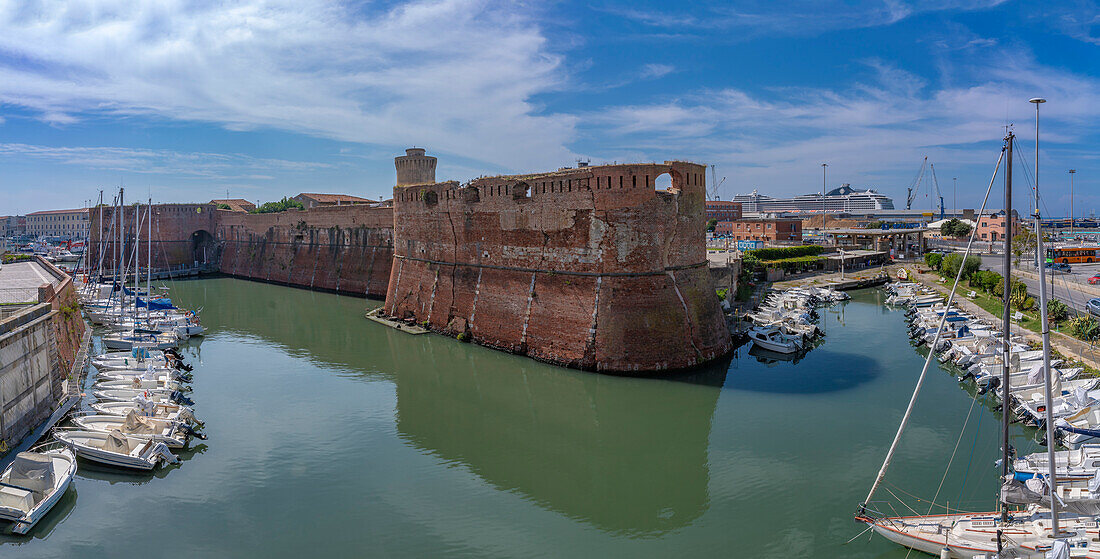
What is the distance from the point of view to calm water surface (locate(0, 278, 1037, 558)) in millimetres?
11625

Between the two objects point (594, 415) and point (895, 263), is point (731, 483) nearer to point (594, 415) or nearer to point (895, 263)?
point (594, 415)

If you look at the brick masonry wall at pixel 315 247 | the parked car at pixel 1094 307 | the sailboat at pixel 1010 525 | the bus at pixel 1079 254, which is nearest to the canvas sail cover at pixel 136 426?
the sailboat at pixel 1010 525

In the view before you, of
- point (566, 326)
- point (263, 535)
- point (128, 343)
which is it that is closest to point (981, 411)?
point (566, 326)

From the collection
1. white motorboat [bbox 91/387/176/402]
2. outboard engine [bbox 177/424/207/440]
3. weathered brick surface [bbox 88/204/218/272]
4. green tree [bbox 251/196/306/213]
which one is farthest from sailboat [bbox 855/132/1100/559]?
green tree [bbox 251/196/306/213]

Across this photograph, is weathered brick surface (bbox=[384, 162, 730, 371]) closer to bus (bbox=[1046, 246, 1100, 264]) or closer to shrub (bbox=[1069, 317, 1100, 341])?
shrub (bbox=[1069, 317, 1100, 341])

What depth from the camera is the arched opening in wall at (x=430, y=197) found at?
2997 cm

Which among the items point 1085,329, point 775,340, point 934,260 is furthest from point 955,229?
point 775,340

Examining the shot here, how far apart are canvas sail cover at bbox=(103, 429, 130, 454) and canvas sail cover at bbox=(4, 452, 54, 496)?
5.73 feet

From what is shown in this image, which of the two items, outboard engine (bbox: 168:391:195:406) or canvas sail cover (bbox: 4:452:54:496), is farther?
outboard engine (bbox: 168:391:195:406)

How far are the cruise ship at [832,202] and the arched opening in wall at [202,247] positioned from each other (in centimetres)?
12012

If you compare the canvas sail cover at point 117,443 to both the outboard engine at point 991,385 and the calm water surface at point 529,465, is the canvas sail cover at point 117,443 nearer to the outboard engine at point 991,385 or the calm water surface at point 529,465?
the calm water surface at point 529,465

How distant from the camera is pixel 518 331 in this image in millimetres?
23875

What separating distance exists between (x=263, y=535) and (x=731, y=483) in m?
9.45

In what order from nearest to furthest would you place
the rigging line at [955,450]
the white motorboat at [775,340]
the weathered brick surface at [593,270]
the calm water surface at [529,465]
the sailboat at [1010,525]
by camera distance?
the sailboat at [1010,525] → the calm water surface at [529,465] → the rigging line at [955,450] → the weathered brick surface at [593,270] → the white motorboat at [775,340]
